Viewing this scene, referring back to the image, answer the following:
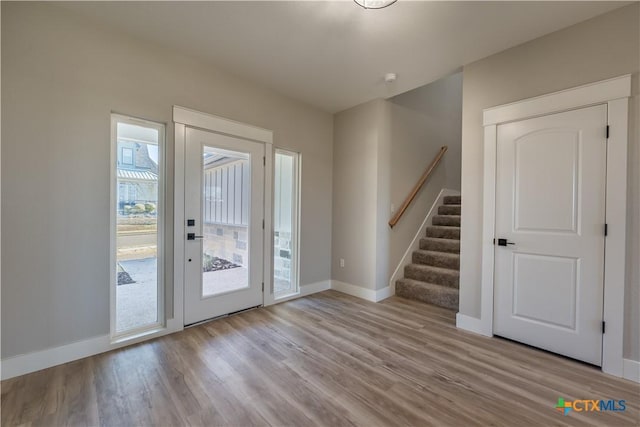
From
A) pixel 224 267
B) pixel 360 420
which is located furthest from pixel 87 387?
pixel 360 420

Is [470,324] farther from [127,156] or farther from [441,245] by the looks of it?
[127,156]

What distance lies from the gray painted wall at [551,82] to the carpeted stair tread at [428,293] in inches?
22.5

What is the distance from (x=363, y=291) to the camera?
3879 mm

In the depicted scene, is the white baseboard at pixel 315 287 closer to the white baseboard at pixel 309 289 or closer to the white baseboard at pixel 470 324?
the white baseboard at pixel 309 289

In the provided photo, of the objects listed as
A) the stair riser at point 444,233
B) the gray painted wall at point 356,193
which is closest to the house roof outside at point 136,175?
the gray painted wall at point 356,193

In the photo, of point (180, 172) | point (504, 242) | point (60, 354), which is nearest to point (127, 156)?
point (180, 172)

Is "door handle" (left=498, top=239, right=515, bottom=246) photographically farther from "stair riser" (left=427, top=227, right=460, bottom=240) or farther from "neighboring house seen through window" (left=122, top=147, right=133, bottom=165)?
"neighboring house seen through window" (left=122, top=147, right=133, bottom=165)

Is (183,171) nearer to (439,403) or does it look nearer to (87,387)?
(87,387)

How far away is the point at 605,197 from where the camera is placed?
2.14m

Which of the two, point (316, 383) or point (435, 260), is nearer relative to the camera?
point (316, 383)

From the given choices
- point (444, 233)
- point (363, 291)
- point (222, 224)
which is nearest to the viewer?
point (222, 224)

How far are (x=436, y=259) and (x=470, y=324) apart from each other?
129cm

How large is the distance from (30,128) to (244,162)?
1.78 meters

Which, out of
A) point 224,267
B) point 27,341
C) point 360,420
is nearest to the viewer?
point 360,420
